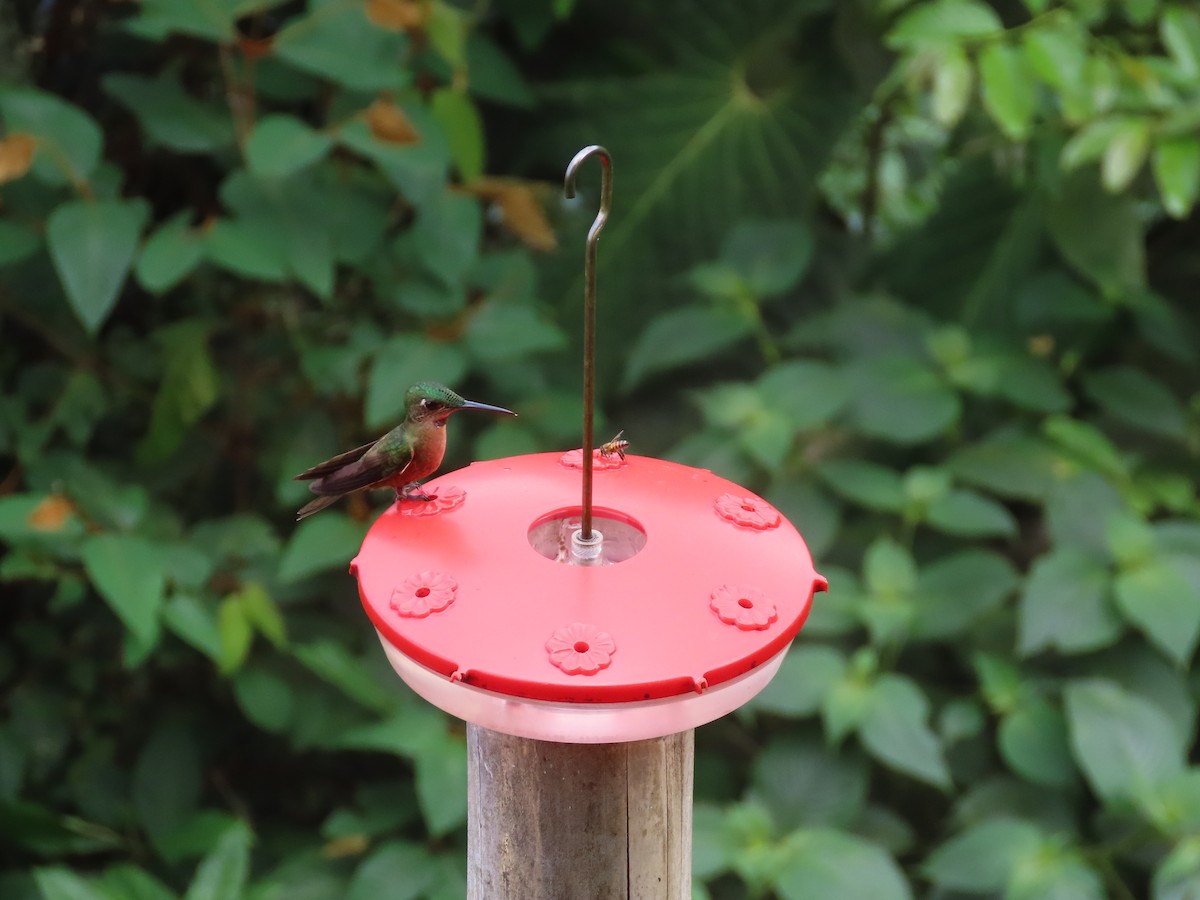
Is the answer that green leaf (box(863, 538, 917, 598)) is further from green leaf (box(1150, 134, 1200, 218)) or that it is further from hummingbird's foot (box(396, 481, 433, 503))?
hummingbird's foot (box(396, 481, 433, 503))

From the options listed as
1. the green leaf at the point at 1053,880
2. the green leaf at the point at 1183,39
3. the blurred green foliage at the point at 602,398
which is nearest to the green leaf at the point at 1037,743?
the blurred green foliage at the point at 602,398

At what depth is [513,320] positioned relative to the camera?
1877 mm

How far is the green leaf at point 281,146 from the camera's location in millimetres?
1636

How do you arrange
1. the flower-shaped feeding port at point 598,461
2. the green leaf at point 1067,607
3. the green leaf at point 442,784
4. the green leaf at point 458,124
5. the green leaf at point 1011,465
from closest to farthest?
1. the flower-shaped feeding port at point 598,461
2. the green leaf at point 442,784
3. the green leaf at point 1067,607
4. the green leaf at point 458,124
5. the green leaf at point 1011,465

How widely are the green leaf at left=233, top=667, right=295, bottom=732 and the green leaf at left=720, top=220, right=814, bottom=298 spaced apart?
116cm

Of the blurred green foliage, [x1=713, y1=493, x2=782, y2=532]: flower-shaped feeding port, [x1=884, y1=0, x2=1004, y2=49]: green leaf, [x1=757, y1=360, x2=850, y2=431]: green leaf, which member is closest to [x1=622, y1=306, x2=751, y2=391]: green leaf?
the blurred green foliage

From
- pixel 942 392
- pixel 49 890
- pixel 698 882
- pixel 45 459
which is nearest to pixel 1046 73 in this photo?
pixel 942 392

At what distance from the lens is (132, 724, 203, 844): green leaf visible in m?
2.02

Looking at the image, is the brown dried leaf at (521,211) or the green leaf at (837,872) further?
the brown dried leaf at (521,211)

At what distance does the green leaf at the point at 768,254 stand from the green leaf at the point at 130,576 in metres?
1.23

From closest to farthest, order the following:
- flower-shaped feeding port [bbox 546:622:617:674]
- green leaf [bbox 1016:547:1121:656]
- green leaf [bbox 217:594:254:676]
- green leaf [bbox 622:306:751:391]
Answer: flower-shaped feeding port [bbox 546:622:617:674]
green leaf [bbox 217:594:254:676]
green leaf [bbox 1016:547:1121:656]
green leaf [bbox 622:306:751:391]

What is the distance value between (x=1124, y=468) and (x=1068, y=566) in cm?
35

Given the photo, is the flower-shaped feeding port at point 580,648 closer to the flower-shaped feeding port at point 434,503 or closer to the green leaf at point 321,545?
the flower-shaped feeding port at point 434,503

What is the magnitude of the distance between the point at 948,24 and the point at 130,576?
4.94 feet
